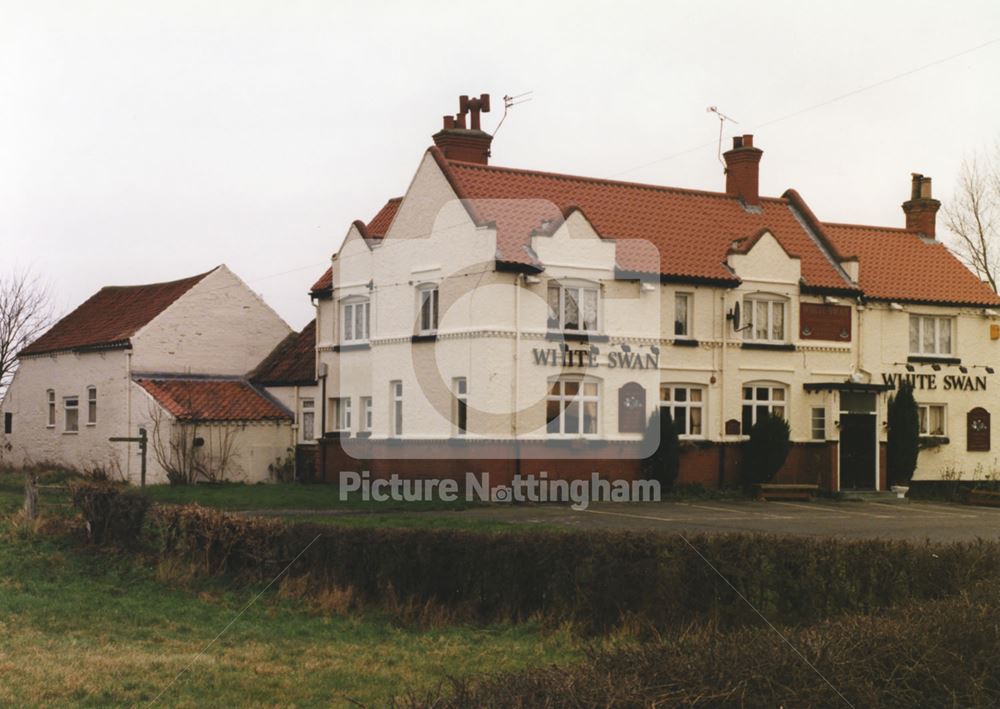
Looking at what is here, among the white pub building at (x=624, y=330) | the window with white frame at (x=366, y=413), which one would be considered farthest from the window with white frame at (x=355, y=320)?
the window with white frame at (x=366, y=413)

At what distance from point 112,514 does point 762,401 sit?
21.4 m

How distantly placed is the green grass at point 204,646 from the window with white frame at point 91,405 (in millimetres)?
23201

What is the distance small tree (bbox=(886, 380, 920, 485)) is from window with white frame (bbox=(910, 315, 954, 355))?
221cm

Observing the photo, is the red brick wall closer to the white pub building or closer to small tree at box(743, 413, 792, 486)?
the white pub building

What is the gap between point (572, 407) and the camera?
31.9 meters

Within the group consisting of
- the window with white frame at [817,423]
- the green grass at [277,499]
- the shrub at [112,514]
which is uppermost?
the window with white frame at [817,423]

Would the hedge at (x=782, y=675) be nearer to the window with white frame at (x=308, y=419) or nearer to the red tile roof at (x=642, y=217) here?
the red tile roof at (x=642, y=217)

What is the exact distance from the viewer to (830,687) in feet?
24.3

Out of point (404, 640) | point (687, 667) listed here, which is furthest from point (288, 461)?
point (687, 667)

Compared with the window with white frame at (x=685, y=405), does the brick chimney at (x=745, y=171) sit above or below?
above

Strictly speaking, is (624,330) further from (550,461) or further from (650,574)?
(650,574)

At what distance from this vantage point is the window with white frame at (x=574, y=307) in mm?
31844

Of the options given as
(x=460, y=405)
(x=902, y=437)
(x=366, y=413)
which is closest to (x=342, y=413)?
(x=366, y=413)

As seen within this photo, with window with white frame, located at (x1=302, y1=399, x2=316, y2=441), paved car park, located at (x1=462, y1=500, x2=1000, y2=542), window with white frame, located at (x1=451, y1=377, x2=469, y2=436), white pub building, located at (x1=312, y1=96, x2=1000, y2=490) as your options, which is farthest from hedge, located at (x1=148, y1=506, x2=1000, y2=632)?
window with white frame, located at (x1=302, y1=399, x2=316, y2=441)
